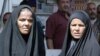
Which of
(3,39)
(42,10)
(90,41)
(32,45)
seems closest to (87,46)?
(90,41)

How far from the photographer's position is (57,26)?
21.3 ft

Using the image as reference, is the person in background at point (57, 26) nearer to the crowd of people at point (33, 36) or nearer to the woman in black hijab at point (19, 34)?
the crowd of people at point (33, 36)

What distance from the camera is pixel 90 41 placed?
4840mm

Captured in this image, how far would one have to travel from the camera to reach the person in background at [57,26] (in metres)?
6.47

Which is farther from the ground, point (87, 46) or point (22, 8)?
point (22, 8)

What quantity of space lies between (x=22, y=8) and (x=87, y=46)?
2.55ft

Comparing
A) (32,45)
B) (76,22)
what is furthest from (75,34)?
(32,45)

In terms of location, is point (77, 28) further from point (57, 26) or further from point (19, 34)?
point (57, 26)

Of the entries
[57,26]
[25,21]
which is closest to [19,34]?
[25,21]

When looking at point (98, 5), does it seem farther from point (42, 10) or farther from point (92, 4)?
point (42, 10)

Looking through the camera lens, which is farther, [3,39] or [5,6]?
[5,6]

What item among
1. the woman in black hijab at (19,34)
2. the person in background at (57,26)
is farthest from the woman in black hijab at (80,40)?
the person in background at (57,26)

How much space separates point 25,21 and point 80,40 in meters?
0.60

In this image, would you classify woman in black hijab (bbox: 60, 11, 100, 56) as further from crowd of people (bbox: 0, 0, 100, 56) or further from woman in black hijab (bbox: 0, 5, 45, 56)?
woman in black hijab (bbox: 0, 5, 45, 56)
